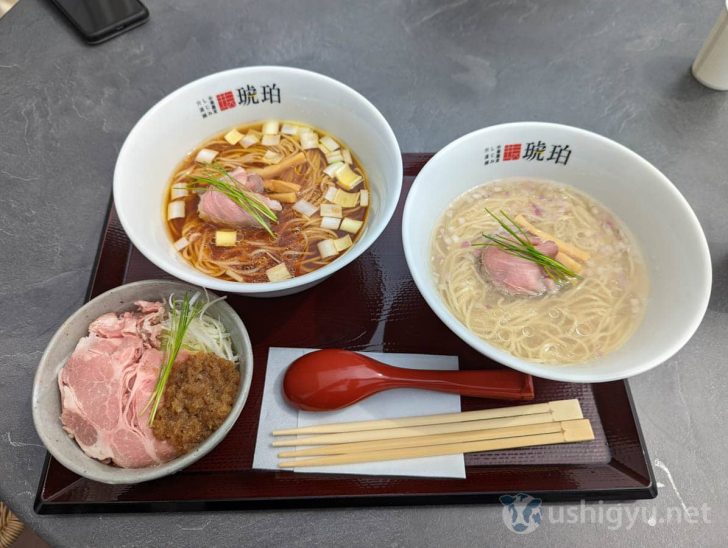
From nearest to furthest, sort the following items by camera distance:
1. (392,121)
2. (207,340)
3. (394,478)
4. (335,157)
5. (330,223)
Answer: (394,478) → (207,340) → (330,223) → (335,157) → (392,121)

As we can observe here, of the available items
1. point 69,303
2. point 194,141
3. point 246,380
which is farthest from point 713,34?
point 69,303

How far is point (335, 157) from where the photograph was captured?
170 cm

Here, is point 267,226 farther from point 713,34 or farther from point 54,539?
point 713,34

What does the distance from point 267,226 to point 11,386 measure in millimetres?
875

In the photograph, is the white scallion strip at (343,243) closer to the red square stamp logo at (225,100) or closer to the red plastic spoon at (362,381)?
the red plastic spoon at (362,381)

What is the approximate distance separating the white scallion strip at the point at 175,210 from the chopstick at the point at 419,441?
0.82 meters

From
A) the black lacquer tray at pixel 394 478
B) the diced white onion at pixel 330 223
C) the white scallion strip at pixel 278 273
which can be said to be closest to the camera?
the black lacquer tray at pixel 394 478

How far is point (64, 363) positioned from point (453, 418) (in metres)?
1.03

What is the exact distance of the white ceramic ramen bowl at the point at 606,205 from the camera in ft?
3.76

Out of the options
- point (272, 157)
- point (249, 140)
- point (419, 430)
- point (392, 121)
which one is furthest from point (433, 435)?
point (392, 121)

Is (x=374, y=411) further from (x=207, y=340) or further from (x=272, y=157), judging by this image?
(x=272, y=157)

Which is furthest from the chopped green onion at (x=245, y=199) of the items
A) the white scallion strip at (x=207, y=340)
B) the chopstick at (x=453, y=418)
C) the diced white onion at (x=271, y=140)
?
the chopstick at (x=453, y=418)

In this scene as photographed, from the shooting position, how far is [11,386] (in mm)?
1464

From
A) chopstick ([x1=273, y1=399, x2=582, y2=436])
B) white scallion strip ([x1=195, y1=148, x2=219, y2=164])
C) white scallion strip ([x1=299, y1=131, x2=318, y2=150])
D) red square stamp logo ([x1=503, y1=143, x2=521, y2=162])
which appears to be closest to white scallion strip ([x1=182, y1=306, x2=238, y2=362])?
chopstick ([x1=273, y1=399, x2=582, y2=436])
